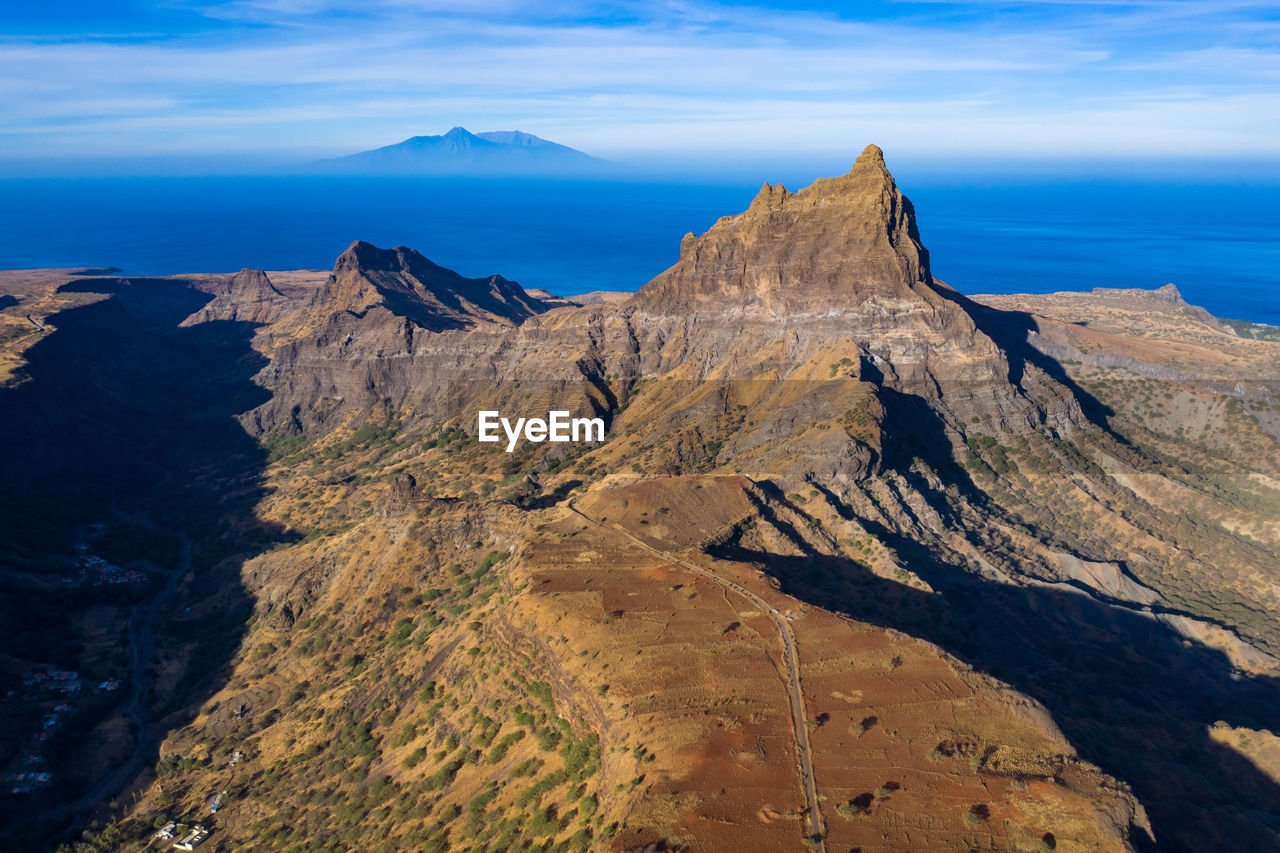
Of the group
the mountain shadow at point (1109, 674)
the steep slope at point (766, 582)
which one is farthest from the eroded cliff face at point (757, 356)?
the mountain shadow at point (1109, 674)

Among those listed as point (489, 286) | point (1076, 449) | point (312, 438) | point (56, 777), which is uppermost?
point (489, 286)

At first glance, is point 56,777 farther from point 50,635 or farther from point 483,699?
point 483,699

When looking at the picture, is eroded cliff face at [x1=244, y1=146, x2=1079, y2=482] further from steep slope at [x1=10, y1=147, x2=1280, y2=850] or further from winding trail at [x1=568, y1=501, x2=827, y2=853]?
winding trail at [x1=568, y1=501, x2=827, y2=853]

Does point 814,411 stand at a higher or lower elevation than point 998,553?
higher

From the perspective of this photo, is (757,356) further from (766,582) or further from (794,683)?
(794,683)

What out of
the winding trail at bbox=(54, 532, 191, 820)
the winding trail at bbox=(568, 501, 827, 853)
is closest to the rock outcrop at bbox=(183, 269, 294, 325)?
the winding trail at bbox=(54, 532, 191, 820)

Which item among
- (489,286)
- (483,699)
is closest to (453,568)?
(483,699)

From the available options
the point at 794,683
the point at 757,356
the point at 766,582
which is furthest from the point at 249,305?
the point at 794,683
